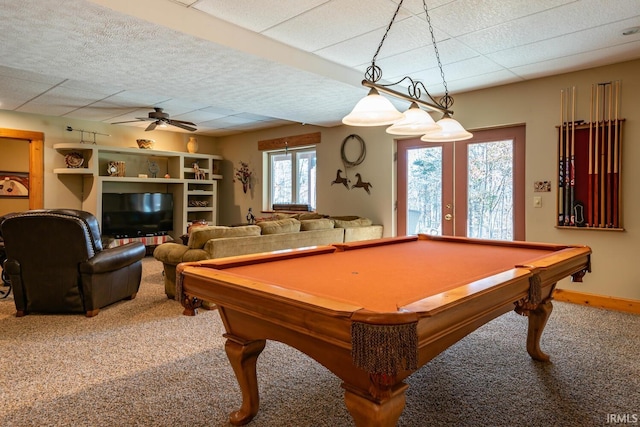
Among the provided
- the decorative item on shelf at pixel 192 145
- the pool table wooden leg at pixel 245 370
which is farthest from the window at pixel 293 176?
the pool table wooden leg at pixel 245 370

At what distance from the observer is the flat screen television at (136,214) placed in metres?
6.79

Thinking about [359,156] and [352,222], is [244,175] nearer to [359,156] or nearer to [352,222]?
[359,156]

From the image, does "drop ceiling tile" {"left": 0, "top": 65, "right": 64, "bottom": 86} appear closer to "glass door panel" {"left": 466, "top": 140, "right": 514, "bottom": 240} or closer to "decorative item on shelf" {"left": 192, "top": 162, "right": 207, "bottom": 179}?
"decorative item on shelf" {"left": 192, "top": 162, "right": 207, "bottom": 179}

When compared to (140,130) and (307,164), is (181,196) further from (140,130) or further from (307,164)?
(307,164)

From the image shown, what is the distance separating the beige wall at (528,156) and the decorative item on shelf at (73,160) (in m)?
0.27

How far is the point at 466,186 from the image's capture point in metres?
4.96

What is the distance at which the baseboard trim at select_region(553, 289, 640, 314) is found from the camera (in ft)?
12.6

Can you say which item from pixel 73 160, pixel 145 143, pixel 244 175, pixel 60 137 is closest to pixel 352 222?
pixel 244 175

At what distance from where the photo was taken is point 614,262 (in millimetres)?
3949

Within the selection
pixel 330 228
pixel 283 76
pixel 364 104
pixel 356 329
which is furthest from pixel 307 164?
pixel 356 329

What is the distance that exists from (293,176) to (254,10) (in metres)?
4.45

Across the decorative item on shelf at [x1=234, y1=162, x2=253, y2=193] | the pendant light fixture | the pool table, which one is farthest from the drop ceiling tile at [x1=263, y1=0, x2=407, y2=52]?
the decorative item on shelf at [x1=234, y1=162, x2=253, y2=193]

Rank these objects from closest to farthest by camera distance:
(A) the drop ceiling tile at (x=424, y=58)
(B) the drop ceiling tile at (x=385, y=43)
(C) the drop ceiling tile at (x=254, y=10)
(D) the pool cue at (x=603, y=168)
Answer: (C) the drop ceiling tile at (x=254, y=10), (B) the drop ceiling tile at (x=385, y=43), (A) the drop ceiling tile at (x=424, y=58), (D) the pool cue at (x=603, y=168)

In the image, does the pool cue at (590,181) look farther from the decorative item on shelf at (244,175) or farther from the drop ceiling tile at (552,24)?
the decorative item on shelf at (244,175)
